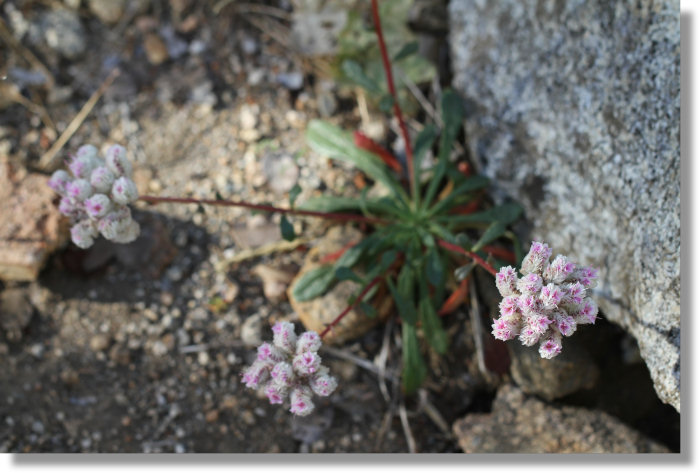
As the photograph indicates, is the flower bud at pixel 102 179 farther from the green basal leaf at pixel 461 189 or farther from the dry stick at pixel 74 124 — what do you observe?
the green basal leaf at pixel 461 189

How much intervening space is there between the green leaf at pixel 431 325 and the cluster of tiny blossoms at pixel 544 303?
93 centimetres

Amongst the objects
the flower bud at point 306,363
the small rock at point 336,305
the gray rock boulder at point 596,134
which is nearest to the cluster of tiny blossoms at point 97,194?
the flower bud at point 306,363

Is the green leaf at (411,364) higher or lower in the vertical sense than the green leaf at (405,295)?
lower

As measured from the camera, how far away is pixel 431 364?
124 inches

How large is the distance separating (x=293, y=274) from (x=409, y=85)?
111cm

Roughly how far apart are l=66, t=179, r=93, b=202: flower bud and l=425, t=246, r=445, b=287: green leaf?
1.34 meters

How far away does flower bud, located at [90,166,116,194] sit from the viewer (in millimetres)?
2377

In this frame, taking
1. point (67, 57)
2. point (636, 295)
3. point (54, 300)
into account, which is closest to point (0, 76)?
point (67, 57)

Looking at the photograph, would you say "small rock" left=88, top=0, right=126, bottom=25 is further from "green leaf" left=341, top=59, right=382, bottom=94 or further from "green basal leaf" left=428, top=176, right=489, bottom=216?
"green basal leaf" left=428, top=176, right=489, bottom=216

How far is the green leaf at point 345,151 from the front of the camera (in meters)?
3.20

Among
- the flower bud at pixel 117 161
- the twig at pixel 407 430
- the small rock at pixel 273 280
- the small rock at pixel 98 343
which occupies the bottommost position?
the small rock at pixel 98 343

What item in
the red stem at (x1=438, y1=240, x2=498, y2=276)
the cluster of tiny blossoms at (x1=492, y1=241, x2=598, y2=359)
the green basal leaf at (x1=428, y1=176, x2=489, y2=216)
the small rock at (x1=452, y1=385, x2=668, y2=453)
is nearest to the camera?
the cluster of tiny blossoms at (x1=492, y1=241, x2=598, y2=359)

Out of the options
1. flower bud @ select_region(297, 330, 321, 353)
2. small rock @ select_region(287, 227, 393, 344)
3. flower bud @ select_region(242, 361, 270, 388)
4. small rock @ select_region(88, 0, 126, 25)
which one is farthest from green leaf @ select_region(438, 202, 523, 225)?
small rock @ select_region(88, 0, 126, 25)

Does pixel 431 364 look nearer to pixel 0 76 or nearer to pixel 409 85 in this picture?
pixel 409 85
